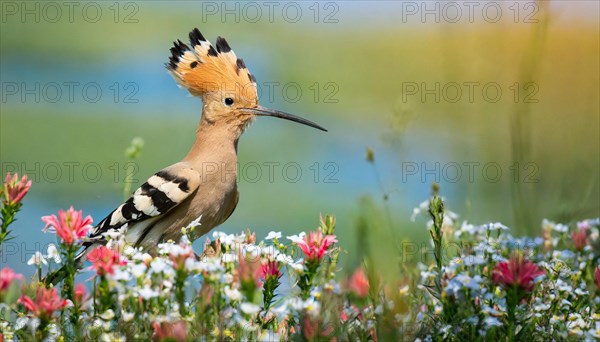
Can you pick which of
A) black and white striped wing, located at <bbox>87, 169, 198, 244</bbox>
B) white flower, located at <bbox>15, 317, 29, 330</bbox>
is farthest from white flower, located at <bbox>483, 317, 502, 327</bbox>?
black and white striped wing, located at <bbox>87, 169, 198, 244</bbox>

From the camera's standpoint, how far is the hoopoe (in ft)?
8.73

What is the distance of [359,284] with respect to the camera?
1899 mm

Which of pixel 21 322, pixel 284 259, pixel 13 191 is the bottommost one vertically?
pixel 21 322

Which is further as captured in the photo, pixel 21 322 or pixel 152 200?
pixel 152 200

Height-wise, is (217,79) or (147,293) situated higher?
(217,79)

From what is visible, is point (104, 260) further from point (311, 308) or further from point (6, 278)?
point (311, 308)

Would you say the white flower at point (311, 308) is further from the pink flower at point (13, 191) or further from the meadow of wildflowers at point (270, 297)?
the pink flower at point (13, 191)

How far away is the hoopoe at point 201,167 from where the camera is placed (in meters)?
2.66

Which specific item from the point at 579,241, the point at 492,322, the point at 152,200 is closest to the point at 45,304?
the point at 492,322

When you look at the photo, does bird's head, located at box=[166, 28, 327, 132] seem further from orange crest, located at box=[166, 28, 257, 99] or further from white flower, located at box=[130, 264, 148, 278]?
white flower, located at box=[130, 264, 148, 278]

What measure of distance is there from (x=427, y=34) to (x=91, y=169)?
4762 millimetres

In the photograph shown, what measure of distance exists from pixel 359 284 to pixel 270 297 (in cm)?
24

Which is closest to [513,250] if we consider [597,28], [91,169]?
[91,169]

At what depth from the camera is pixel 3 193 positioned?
5.86 feet
